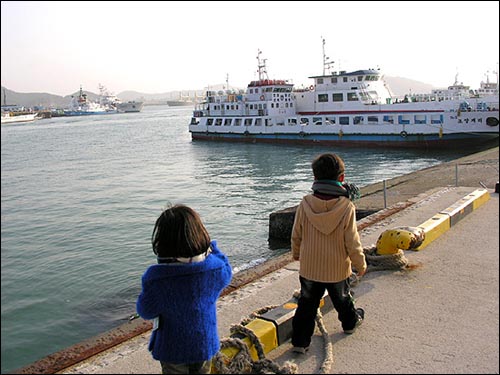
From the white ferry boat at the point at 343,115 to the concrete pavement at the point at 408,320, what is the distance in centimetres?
2413

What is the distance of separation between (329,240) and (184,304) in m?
1.18

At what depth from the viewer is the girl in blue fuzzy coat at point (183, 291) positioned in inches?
91.2

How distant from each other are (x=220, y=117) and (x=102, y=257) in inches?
1217

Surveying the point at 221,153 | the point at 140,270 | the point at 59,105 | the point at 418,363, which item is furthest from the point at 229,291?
the point at 59,105

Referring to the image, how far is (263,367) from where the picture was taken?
3.08 metres

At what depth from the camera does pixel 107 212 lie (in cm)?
1420

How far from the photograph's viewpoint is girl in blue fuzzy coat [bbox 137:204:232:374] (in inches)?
91.2

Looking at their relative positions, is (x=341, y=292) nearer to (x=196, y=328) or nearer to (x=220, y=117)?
(x=196, y=328)

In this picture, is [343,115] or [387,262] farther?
[343,115]

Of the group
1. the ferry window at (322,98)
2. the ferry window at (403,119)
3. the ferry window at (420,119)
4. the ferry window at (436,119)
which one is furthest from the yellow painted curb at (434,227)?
the ferry window at (322,98)

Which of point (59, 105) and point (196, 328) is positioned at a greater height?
point (59, 105)

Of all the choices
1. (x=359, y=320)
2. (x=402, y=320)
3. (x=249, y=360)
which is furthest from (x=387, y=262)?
(x=249, y=360)

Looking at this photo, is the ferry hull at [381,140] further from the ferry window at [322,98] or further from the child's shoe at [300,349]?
the child's shoe at [300,349]

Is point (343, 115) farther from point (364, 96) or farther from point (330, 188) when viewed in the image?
point (330, 188)
